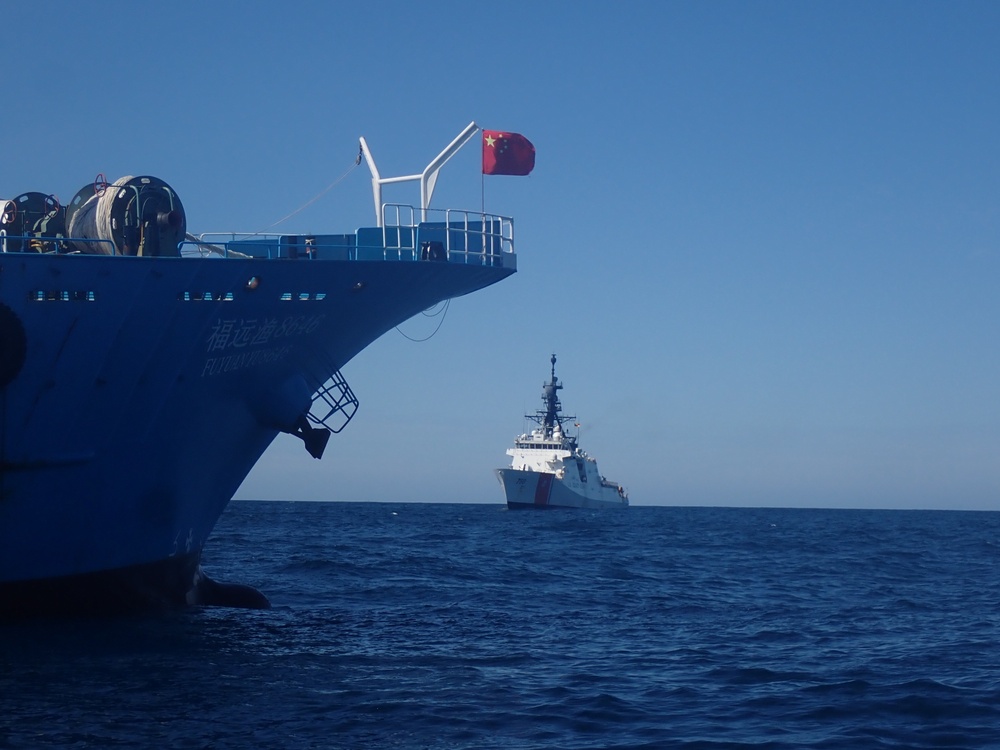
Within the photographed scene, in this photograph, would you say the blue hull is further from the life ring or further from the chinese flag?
the chinese flag

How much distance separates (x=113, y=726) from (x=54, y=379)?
6.58 meters

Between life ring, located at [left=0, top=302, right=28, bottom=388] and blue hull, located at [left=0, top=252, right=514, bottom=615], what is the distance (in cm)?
2

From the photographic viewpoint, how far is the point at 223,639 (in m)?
16.3

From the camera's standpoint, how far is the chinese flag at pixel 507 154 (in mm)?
19797

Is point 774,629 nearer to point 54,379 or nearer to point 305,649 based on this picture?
point 305,649

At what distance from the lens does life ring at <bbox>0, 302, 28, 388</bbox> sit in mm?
15266

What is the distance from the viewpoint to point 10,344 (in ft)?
50.2

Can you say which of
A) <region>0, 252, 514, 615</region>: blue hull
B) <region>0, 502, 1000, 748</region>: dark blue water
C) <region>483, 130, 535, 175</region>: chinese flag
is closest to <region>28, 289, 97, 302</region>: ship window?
<region>0, 252, 514, 615</region>: blue hull

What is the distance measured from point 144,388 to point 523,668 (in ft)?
24.6

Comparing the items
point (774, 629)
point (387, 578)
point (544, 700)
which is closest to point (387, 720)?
point (544, 700)

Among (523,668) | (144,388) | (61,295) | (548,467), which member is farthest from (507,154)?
(548,467)

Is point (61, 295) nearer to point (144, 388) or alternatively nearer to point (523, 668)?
point (144, 388)

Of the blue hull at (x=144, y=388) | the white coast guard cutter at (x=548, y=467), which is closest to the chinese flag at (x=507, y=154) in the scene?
the blue hull at (x=144, y=388)

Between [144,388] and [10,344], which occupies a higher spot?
[10,344]
